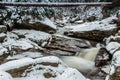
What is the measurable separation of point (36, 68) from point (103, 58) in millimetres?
3845

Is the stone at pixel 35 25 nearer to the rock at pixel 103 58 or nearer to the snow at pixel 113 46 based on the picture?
the rock at pixel 103 58

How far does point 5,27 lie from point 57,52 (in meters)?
2.11

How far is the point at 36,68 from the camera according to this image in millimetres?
4898

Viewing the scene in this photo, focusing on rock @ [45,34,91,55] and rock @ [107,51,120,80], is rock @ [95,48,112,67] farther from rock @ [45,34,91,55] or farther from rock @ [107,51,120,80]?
rock @ [107,51,120,80]

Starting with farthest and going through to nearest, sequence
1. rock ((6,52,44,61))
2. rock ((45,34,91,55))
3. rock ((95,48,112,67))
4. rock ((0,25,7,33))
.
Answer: rock ((0,25,7,33))
rock ((45,34,91,55))
rock ((95,48,112,67))
rock ((6,52,44,61))

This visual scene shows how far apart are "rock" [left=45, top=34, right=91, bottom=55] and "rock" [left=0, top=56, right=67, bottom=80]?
410 cm

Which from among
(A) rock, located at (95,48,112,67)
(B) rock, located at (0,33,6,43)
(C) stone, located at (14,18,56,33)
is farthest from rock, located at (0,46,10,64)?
(A) rock, located at (95,48,112,67)

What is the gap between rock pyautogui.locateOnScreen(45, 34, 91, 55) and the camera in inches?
365

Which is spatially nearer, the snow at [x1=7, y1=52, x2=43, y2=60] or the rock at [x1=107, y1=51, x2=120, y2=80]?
the rock at [x1=107, y1=51, x2=120, y2=80]

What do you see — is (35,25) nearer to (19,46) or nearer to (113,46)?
(19,46)

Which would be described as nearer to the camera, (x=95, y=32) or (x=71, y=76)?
(x=71, y=76)

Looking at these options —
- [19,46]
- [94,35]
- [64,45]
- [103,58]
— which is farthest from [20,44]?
[94,35]

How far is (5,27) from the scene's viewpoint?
9.76 meters

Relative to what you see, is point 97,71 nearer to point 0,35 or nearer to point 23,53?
point 23,53
